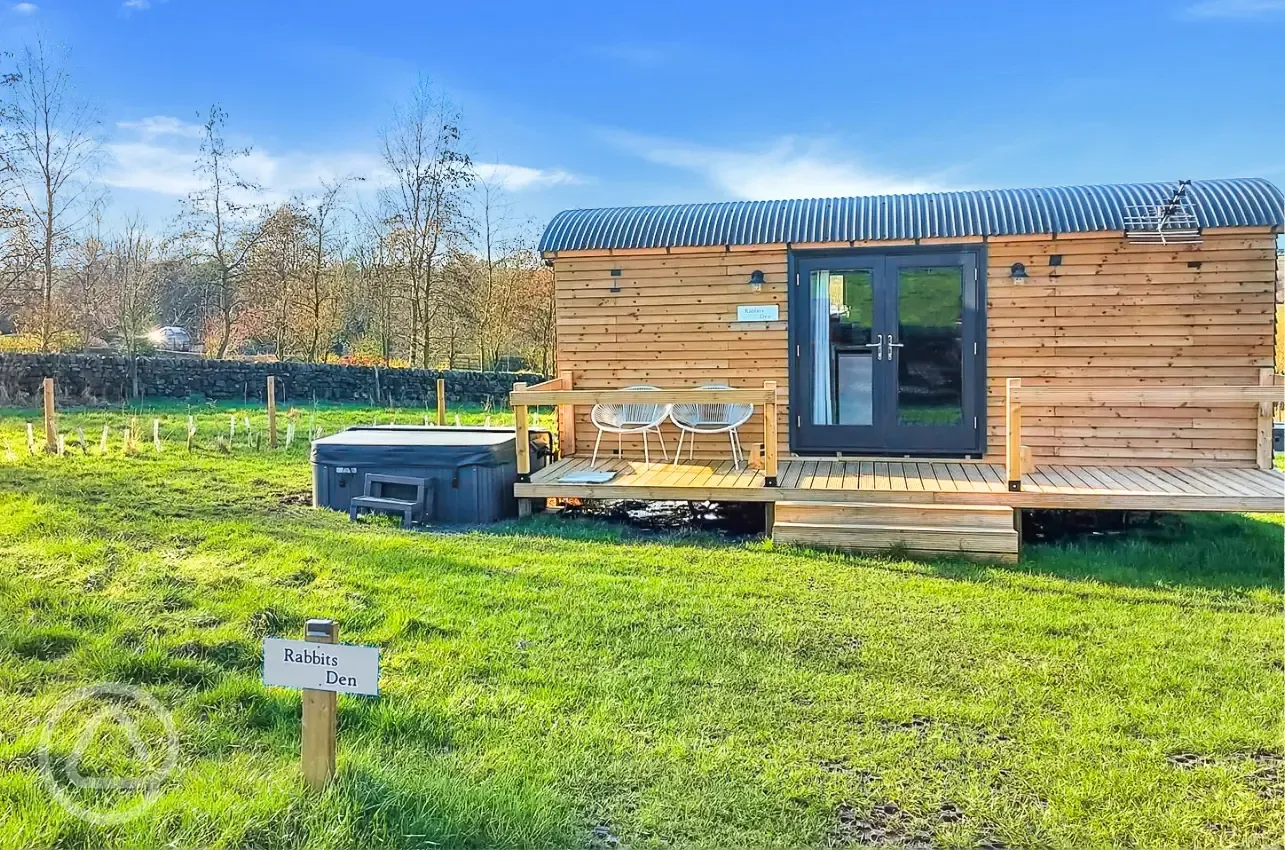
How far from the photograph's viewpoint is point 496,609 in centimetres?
415

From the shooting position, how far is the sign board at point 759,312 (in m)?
7.46

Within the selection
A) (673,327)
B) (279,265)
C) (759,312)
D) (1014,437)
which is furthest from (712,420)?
(279,265)

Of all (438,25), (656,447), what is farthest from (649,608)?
(438,25)

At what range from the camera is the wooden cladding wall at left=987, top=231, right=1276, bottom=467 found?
22.0 ft

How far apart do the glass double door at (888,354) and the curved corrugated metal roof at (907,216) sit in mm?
266

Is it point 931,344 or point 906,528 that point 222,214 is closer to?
point 931,344

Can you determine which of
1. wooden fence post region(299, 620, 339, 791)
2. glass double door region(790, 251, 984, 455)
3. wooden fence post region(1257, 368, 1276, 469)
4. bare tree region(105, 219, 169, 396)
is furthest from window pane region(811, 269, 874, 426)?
bare tree region(105, 219, 169, 396)

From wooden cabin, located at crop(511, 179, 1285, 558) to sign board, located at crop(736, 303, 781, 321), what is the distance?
0.03 metres

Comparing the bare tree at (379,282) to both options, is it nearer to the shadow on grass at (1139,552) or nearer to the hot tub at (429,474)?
the hot tub at (429,474)

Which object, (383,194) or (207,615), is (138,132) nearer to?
(383,194)

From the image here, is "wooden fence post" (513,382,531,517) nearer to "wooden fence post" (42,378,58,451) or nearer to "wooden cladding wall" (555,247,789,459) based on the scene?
"wooden cladding wall" (555,247,789,459)

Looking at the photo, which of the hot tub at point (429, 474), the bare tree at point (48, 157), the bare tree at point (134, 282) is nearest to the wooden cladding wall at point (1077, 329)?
the hot tub at point (429, 474)

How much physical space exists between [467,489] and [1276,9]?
5550mm

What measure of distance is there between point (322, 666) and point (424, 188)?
16830 millimetres
